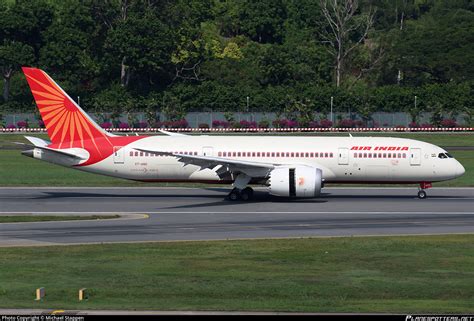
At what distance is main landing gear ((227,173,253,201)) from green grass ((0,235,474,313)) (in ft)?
50.4

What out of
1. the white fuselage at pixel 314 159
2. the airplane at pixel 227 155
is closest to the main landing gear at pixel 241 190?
the airplane at pixel 227 155

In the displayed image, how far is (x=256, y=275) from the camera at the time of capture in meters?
32.8

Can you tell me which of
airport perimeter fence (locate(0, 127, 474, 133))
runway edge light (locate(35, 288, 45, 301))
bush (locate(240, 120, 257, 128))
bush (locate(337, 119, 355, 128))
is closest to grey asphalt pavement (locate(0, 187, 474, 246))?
runway edge light (locate(35, 288, 45, 301))

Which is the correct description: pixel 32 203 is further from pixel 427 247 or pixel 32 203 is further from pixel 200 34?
pixel 200 34

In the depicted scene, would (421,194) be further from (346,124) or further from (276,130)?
(346,124)

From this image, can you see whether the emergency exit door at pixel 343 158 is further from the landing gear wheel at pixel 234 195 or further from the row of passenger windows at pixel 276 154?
the landing gear wheel at pixel 234 195

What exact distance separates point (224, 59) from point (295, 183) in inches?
4091

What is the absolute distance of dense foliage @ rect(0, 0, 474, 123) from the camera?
463ft

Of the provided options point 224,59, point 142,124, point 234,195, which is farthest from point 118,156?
point 224,59

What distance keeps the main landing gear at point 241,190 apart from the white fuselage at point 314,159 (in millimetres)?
1177

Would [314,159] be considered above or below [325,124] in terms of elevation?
below

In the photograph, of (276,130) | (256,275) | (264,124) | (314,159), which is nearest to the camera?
(256,275)

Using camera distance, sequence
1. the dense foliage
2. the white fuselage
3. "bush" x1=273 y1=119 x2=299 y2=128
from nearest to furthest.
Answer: the white fuselage < "bush" x1=273 y1=119 x2=299 y2=128 < the dense foliage

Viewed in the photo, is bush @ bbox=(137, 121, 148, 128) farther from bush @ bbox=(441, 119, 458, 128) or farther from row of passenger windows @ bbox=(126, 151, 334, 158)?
row of passenger windows @ bbox=(126, 151, 334, 158)
